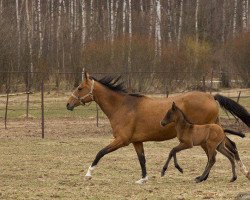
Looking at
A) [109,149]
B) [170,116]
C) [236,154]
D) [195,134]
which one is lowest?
[236,154]

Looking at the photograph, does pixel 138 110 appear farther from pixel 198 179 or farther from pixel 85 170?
pixel 85 170

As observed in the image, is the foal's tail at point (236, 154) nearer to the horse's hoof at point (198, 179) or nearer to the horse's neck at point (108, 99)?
the horse's hoof at point (198, 179)

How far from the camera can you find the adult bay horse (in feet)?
42.2

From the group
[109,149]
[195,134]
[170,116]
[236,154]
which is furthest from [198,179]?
[109,149]

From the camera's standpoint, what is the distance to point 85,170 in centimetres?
1434

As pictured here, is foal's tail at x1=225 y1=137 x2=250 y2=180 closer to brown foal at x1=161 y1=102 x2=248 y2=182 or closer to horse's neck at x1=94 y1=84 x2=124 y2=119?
brown foal at x1=161 y1=102 x2=248 y2=182

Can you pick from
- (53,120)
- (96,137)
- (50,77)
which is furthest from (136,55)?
(96,137)

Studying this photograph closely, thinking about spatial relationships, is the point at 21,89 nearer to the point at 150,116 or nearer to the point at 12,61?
the point at 12,61

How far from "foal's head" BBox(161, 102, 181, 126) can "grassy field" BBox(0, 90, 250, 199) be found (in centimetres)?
102

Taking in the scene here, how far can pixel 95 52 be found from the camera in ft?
135

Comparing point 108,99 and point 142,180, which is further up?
point 108,99

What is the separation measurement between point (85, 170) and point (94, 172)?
1.49 feet

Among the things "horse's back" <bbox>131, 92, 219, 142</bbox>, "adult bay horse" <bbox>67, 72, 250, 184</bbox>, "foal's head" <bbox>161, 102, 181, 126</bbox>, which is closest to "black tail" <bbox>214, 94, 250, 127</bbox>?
"adult bay horse" <bbox>67, 72, 250, 184</bbox>

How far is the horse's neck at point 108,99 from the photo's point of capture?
1324 centimetres
